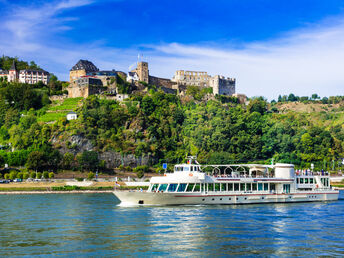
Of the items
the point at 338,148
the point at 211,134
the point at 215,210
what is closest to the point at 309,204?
the point at 215,210

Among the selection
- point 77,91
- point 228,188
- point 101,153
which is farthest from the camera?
point 77,91

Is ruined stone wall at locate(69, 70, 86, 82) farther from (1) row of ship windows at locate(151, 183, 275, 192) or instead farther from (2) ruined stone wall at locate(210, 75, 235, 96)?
(1) row of ship windows at locate(151, 183, 275, 192)

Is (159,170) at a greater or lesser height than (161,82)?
lesser

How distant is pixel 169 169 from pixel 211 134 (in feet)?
68.1

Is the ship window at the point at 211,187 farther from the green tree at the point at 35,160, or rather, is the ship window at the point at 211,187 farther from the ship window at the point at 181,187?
the green tree at the point at 35,160

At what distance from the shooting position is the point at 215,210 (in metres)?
44.4

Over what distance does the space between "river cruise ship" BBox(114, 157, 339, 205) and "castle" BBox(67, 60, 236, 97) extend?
7217cm

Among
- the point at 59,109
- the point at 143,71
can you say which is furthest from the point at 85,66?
the point at 59,109

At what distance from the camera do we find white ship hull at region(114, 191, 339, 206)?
45.8 metres

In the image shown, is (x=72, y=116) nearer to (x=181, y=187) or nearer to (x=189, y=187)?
(x=189, y=187)

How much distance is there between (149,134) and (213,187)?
57.8 metres

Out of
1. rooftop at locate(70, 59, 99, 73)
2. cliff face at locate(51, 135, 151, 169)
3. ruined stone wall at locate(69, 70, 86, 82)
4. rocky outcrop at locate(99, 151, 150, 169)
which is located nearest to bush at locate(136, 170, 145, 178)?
rocky outcrop at locate(99, 151, 150, 169)

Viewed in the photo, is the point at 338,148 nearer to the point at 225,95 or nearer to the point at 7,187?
the point at 225,95

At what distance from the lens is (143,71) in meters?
136
